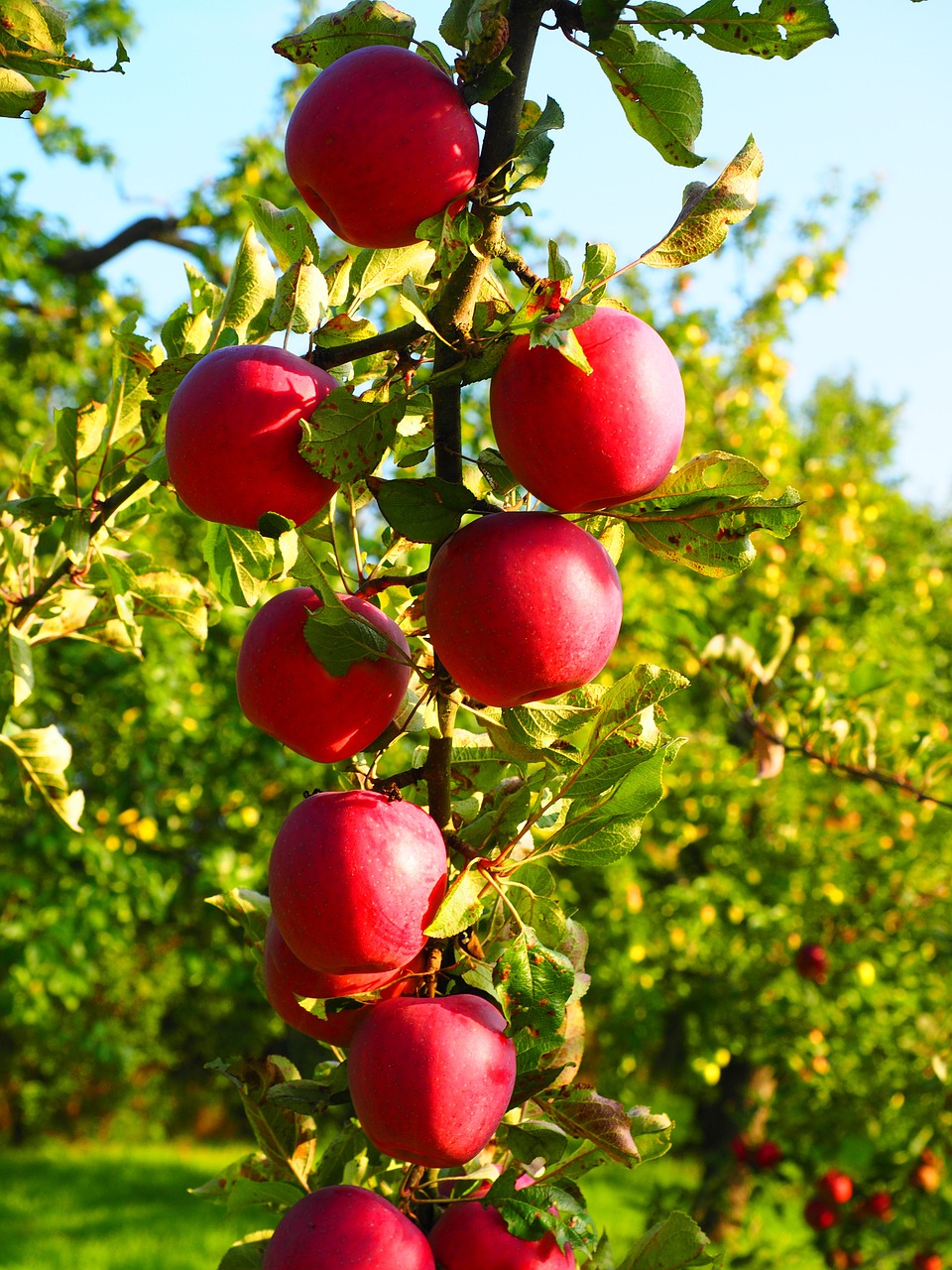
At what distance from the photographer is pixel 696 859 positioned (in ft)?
14.5

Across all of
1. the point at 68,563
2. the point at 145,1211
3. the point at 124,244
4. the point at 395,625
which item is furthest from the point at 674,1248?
the point at 145,1211

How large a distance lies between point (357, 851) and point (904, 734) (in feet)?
11.7

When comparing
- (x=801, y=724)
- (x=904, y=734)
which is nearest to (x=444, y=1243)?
(x=801, y=724)

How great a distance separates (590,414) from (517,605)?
110mm

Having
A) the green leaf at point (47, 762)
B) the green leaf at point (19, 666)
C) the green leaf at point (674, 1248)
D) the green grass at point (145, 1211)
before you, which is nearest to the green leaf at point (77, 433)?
the green leaf at point (19, 666)

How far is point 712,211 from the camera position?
0.60 m

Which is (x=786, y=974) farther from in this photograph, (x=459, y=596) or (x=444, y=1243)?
(x=459, y=596)

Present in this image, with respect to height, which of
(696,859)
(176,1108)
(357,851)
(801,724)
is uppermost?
(357,851)

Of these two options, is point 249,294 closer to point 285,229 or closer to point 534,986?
point 285,229

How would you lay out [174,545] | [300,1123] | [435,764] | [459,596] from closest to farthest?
[459,596]
[435,764]
[300,1123]
[174,545]

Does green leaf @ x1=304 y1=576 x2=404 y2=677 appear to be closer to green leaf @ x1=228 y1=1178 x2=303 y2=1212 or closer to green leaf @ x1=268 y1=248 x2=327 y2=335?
green leaf @ x1=268 y1=248 x2=327 y2=335

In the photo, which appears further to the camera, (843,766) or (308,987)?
(843,766)

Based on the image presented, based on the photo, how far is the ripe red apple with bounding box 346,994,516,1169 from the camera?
0.64 m

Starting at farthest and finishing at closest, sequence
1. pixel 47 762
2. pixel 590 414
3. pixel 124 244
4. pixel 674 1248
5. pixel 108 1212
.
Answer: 1. pixel 108 1212
2. pixel 124 244
3. pixel 47 762
4. pixel 674 1248
5. pixel 590 414
